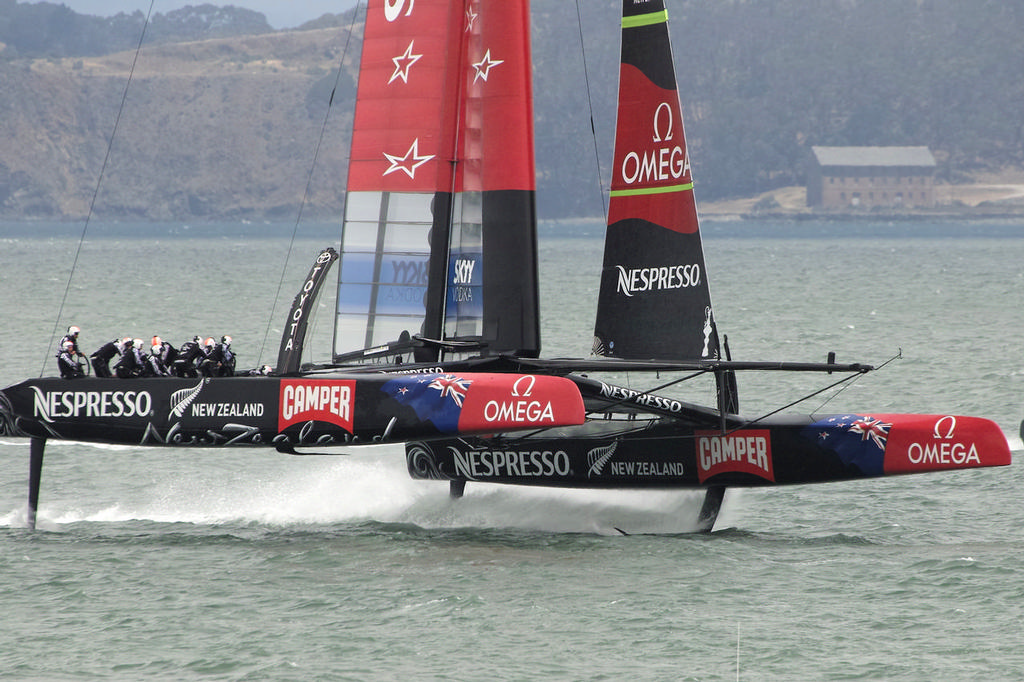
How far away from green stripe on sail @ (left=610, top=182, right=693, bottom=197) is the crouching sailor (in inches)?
222

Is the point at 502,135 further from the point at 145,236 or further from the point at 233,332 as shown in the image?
the point at 145,236

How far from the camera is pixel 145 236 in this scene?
145875mm

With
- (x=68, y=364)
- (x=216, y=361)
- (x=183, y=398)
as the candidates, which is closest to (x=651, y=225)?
(x=216, y=361)

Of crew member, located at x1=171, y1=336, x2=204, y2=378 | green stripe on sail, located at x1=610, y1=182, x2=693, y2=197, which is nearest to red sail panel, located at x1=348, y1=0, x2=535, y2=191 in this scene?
green stripe on sail, located at x1=610, y1=182, x2=693, y2=197

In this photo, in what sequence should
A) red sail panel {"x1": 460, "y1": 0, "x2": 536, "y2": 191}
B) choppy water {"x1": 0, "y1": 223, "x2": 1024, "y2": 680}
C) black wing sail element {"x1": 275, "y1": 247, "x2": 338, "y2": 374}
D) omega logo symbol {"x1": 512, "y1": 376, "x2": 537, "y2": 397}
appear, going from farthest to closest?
red sail panel {"x1": 460, "y1": 0, "x2": 536, "y2": 191}
black wing sail element {"x1": 275, "y1": 247, "x2": 338, "y2": 374}
omega logo symbol {"x1": 512, "y1": 376, "x2": 537, "y2": 397}
choppy water {"x1": 0, "y1": 223, "x2": 1024, "y2": 680}

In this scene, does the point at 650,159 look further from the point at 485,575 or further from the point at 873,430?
the point at 485,575

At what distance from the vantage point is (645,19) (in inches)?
611

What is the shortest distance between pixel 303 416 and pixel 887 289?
48.0m

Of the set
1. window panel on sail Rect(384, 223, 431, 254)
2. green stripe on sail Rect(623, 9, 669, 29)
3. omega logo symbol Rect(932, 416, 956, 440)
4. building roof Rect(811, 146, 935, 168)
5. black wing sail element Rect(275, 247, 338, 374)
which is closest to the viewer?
omega logo symbol Rect(932, 416, 956, 440)

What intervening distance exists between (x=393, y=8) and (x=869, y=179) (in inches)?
7068

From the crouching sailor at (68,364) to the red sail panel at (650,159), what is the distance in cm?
562

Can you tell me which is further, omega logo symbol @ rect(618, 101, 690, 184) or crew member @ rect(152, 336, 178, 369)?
omega logo symbol @ rect(618, 101, 690, 184)

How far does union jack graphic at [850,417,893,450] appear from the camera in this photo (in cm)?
1466

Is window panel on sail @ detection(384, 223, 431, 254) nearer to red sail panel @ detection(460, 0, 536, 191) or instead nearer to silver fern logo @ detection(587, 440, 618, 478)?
red sail panel @ detection(460, 0, 536, 191)
